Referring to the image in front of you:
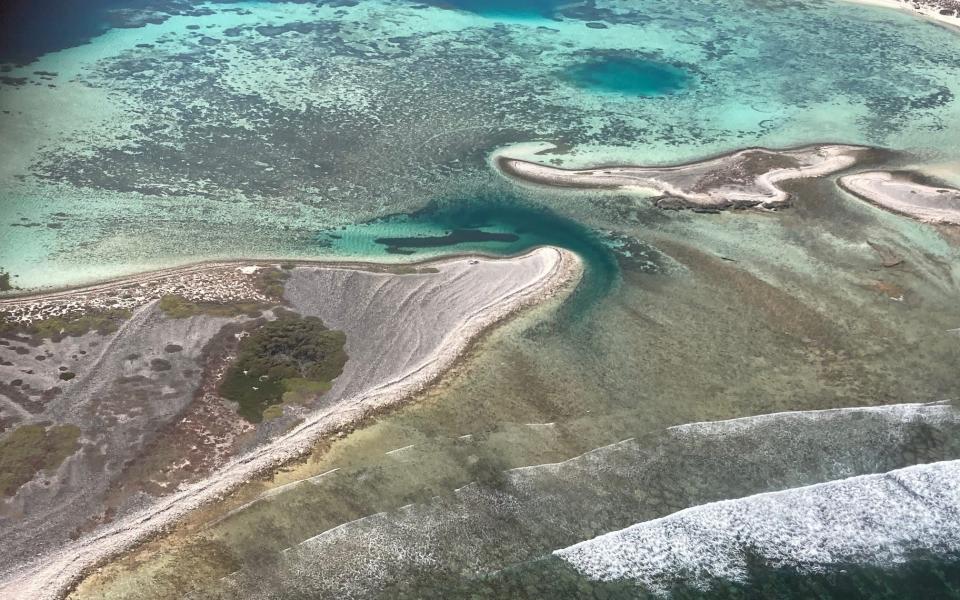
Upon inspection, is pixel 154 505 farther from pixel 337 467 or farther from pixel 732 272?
pixel 732 272

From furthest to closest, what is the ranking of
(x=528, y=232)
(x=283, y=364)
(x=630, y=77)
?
1. (x=630, y=77)
2. (x=528, y=232)
3. (x=283, y=364)

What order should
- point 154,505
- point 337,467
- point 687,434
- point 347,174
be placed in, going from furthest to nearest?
point 347,174 < point 687,434 < point 337,467 < point 154,505

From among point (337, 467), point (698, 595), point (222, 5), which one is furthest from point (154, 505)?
point (222, 5)

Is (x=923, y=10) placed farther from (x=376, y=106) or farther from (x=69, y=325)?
(x=69, y=325)

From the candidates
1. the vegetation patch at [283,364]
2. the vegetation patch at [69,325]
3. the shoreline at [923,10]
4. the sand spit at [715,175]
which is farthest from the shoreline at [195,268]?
the shoreline at [923,10]

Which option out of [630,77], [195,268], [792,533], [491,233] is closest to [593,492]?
[792,533]

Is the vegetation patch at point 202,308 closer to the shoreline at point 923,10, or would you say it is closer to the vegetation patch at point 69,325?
the vegetation patch at point 69,325

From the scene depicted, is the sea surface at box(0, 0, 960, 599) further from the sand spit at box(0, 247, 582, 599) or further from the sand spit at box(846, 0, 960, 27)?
the sand spit at box(846, 0, 960, 27)
